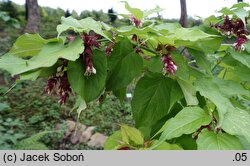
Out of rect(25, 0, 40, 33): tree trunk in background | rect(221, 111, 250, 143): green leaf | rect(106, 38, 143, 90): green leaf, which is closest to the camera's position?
rect(221, 111, 250, 143): green leaf

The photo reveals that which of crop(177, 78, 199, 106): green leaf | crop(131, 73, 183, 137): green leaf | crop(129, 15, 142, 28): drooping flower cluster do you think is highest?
crop(129, 15, 142, 28): drooping flower cluster

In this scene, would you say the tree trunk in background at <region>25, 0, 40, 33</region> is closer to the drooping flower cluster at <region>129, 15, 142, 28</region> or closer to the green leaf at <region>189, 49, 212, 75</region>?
the drooping flower cluster at <region>129, 15, 142, 28</region>

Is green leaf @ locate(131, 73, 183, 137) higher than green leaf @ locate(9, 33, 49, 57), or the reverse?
green leaf @ locate(9, 33, 49, 57)

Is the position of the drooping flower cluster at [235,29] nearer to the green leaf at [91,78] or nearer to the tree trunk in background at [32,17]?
the green leaf at [91,78]

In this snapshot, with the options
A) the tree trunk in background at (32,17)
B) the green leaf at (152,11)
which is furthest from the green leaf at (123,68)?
the tree trunk in background at (32,17)

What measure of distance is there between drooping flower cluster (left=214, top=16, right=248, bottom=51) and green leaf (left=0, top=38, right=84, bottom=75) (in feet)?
1.17

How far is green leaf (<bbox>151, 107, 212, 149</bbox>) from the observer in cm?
53

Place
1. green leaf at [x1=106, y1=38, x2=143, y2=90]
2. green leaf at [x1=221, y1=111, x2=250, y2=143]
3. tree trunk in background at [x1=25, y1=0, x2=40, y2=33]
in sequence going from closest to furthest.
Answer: green leaf at [x1=221, y1=111, x2=250, y2=143]
green leaf at [x1=106, y1=38, x2=143, y2=90]
tree trunk in background at [x1=25, y1=0, x2=40, y2=33]

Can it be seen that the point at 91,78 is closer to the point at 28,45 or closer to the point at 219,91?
the point at 28,45

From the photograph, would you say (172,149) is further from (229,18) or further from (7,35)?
(7,35)

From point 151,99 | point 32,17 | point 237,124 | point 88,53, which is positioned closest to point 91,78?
point 88,53

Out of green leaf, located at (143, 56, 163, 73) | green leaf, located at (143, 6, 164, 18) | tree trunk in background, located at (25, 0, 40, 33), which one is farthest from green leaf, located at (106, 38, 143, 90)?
tree trunk in background, located at (25, 0, 40, 33)

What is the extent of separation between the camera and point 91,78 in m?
0.61

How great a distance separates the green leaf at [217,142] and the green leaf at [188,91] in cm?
8
